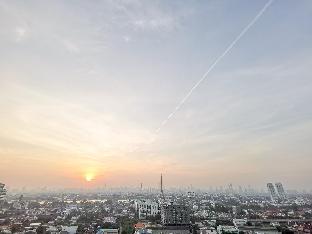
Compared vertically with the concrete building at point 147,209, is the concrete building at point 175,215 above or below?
below

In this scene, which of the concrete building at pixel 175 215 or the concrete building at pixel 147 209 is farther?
the concrete building at pixel 147 209

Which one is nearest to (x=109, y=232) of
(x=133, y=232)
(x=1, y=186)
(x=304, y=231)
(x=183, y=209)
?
(x=133, y=232)

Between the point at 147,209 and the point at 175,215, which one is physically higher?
the point at 147,209

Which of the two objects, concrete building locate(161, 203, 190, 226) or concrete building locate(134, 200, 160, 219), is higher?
concrete building locate(134, 200, 160, 219)

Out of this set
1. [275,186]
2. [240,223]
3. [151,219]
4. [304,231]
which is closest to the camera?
[304,231]

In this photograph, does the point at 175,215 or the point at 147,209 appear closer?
the point at 175,215

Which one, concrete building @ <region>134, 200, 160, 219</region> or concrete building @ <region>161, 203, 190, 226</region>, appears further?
concrete building @ <region>134, 200, 160, 219</region>

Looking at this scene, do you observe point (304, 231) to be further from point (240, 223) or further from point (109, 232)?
point (109, 232)

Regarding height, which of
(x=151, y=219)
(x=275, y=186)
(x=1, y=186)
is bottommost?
(x=151, y=219)
